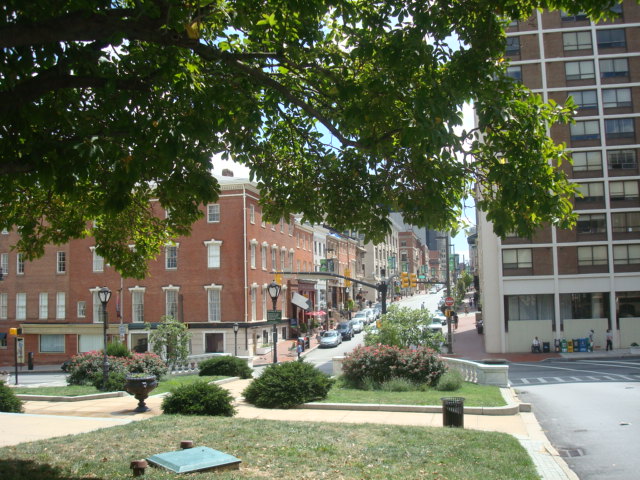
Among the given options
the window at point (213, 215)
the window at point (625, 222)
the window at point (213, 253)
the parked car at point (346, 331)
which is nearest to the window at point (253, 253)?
the window at point (213, 253)

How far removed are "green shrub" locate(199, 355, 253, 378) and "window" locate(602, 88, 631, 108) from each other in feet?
120

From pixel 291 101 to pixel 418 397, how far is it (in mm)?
11381

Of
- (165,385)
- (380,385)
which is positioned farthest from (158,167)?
(165,385)

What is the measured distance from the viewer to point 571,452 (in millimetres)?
12133

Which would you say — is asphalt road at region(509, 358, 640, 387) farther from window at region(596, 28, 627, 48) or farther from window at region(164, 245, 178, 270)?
window at region(164, 245, 178, 270)

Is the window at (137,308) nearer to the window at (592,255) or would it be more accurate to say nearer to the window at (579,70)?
the window at (592,255)

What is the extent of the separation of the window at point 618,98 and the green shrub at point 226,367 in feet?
120

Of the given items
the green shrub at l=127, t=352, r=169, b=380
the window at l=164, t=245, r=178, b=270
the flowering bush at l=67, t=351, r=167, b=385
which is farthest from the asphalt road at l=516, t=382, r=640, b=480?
the window at l=164, t=245, r=178, b=270

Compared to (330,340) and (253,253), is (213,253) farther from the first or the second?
(330,340)

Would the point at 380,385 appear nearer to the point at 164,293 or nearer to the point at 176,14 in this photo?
the point at 176,14

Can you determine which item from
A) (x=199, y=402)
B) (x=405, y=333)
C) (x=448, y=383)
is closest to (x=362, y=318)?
(x=405, y=333)

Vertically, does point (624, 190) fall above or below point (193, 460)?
above

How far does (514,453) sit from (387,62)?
671 centimetres

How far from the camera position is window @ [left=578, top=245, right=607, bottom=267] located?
47844 millimetres
